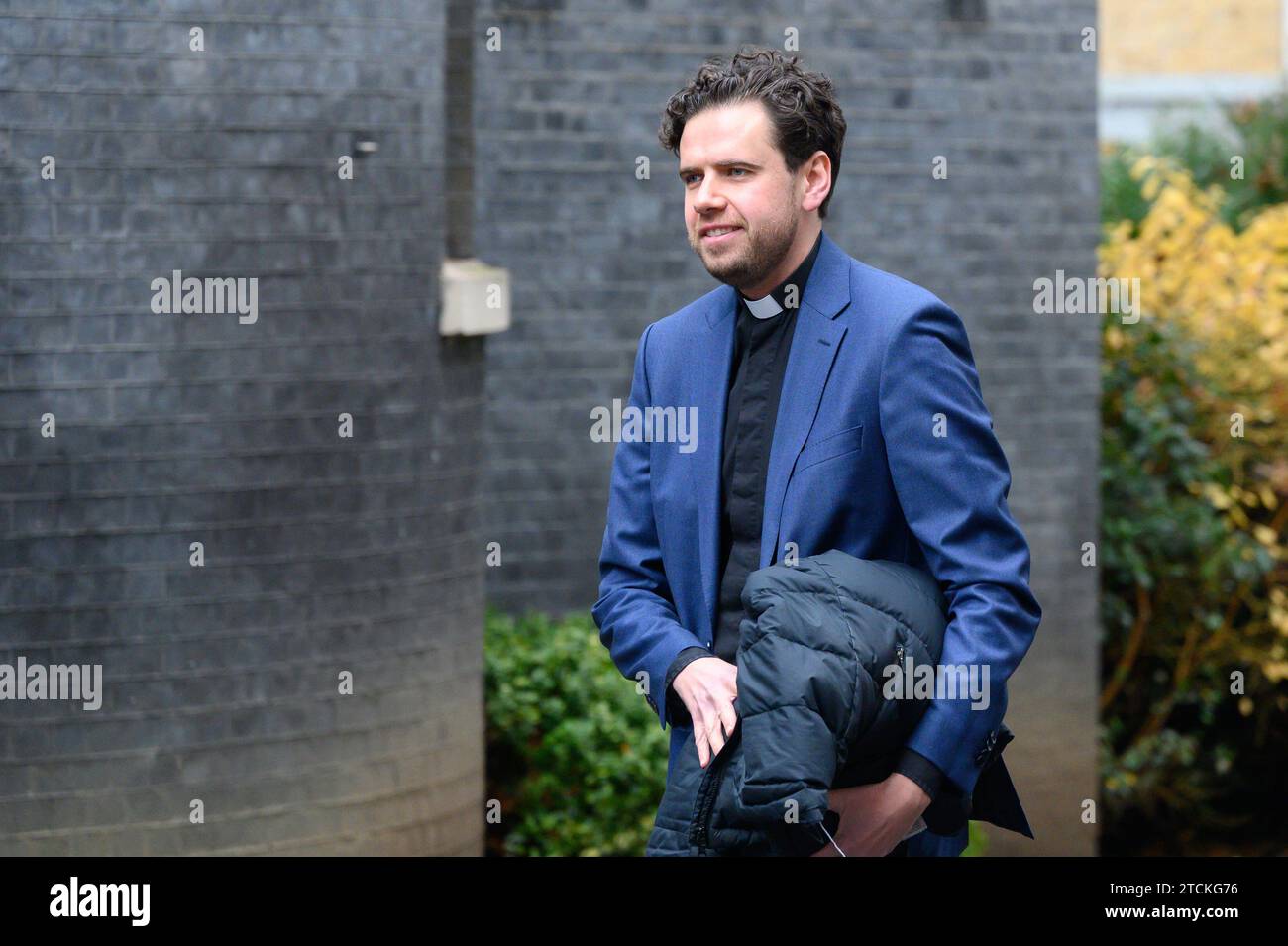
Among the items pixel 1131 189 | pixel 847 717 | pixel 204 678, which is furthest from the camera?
pixel 1131 189

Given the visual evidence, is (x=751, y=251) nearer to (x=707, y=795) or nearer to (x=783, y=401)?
(x=783, y=401)

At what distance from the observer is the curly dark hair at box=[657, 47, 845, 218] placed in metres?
2.89

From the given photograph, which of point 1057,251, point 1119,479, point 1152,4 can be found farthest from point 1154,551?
point 1152,4

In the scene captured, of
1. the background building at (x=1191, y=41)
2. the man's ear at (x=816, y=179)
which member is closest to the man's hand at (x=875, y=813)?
the man's ear at (x=816, y=179)

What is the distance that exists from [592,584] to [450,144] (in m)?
2.09

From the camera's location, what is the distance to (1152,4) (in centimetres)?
2197

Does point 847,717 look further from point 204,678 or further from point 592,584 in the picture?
point 592,584

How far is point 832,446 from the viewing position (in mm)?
2893

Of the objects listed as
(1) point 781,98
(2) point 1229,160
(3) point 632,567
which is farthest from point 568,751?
(2) point 1229,160

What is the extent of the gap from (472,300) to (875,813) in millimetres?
3875

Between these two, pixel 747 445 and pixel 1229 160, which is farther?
pixel 1229 160

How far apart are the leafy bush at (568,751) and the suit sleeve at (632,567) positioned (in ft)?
11.7

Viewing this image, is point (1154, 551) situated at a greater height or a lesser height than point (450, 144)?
lesser

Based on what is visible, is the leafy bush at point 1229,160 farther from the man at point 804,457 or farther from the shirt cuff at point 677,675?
the shirt cuff at point 677,675
